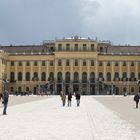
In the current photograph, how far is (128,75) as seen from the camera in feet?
334

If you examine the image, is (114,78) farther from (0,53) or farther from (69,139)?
(69,139)

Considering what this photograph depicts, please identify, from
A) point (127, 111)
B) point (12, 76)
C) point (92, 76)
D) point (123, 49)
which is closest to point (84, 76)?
point (92, 76)

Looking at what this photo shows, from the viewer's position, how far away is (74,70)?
336 ft

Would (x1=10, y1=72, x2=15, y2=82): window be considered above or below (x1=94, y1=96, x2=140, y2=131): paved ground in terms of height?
above

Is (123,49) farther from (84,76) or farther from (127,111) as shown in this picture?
(127,111)

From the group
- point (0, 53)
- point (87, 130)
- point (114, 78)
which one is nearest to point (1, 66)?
point (0, 53)

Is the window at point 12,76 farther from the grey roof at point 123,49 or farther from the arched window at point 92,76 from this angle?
the grey roof at point 123,49

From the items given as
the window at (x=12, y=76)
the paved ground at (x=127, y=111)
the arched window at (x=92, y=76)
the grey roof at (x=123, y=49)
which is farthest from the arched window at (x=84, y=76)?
the paved ground at (x=127, y=111)

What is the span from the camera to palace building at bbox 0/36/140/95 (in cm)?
10119

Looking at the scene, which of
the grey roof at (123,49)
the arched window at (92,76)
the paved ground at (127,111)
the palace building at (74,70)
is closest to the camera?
the paved ground at (127,111)

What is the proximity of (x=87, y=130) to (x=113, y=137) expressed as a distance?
2.16 meters

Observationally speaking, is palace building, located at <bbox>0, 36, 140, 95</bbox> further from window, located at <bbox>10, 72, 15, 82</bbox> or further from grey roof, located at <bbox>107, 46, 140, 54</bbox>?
grey roof, located at <bbox>107, 46, 140, 54</bbox>

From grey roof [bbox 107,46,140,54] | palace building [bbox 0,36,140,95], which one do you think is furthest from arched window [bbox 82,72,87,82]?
grey roof [bbox 107,46,140,54]

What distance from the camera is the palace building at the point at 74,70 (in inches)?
3984
